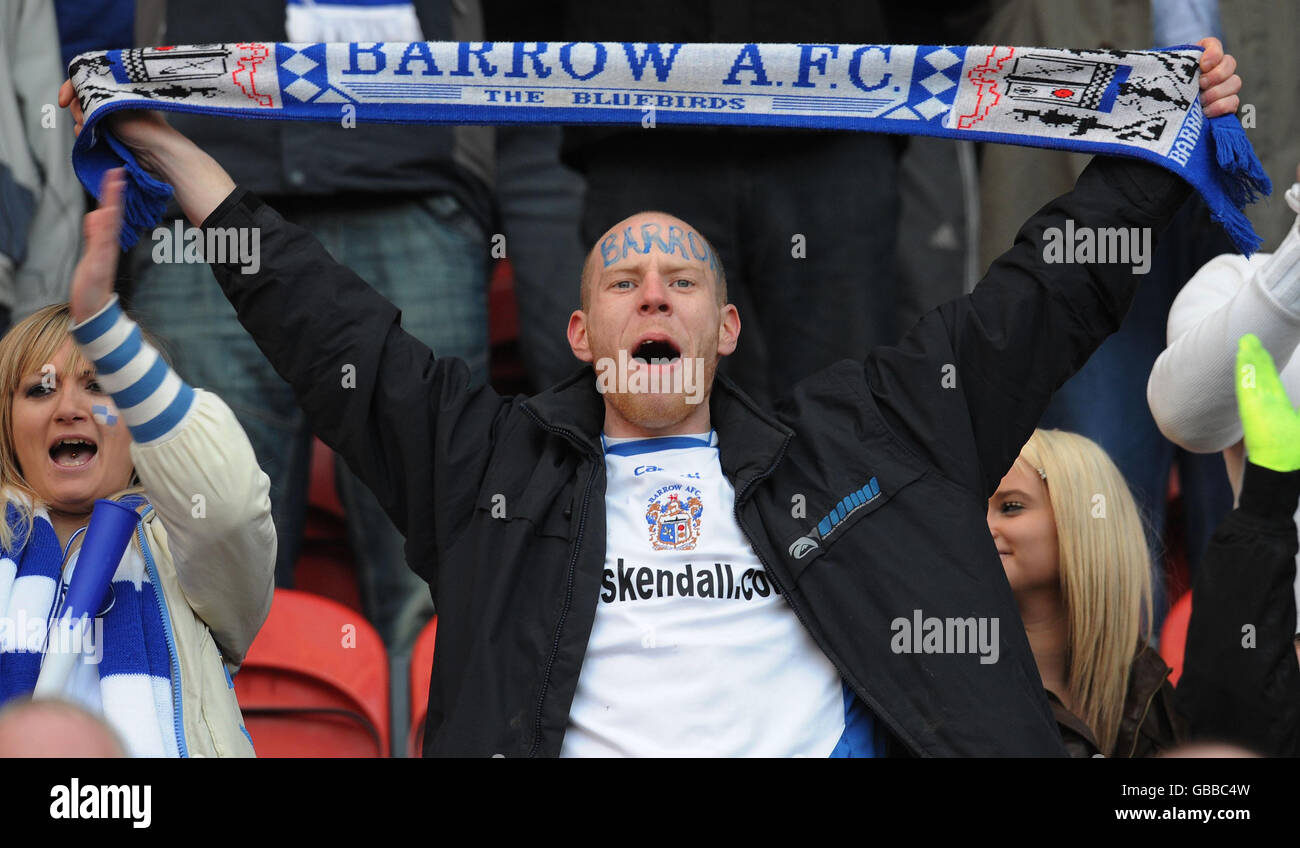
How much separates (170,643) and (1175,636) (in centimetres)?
252

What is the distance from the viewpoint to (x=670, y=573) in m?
3.16

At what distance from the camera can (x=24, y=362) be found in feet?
11.3

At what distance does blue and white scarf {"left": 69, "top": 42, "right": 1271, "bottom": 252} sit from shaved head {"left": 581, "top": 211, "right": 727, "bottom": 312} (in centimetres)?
25

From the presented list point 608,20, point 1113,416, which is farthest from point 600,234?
point 1113,416

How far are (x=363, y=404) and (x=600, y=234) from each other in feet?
3.84

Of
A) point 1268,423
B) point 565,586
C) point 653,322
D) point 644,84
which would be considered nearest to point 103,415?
point 565,586

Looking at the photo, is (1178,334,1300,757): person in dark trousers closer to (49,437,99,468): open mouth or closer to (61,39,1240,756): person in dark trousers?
(61,39,1240,756): person in dark trousers

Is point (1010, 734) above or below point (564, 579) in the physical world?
below

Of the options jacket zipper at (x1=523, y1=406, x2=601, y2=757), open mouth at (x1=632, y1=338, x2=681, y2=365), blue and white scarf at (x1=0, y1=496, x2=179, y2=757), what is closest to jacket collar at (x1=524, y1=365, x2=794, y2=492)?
jacket zipper at (x1=523, y1=406, x2=601, y2=757)

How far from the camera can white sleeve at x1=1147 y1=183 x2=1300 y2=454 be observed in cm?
335

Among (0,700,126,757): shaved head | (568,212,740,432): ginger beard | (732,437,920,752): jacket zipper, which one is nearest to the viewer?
(0,700,126,757): shaved head

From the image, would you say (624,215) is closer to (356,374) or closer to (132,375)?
(356,374)

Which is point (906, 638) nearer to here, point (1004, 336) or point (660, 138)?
point (1004, 336)
